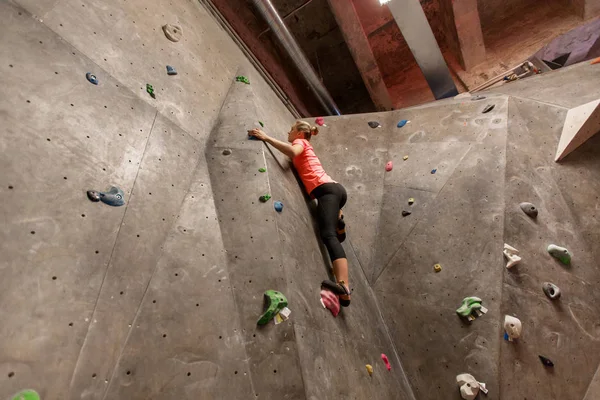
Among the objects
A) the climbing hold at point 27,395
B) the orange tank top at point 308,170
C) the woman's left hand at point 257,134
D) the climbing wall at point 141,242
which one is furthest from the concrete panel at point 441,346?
the climbing hold at point 27,395

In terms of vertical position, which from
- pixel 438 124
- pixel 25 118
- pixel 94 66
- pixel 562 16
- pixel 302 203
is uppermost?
pixel 562 16

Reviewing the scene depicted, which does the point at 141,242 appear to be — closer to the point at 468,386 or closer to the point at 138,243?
the point at 138,243

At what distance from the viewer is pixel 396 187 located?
3.70 m

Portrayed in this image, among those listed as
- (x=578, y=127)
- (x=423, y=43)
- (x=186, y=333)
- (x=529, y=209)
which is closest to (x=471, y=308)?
(x=529, y=209)

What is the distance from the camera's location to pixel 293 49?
5.62 meters

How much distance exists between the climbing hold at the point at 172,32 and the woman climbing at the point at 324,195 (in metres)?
1.20

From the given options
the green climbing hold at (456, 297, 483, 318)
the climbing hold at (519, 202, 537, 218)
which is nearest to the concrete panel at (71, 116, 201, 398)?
the green climbing hold at (456, 297, 483, 318)

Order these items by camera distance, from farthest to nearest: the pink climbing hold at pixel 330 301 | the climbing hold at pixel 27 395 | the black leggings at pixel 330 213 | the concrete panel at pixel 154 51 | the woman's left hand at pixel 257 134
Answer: the woman's left hand at pixel 257 134, the black leggings at pixel 330 213, the pink climbing hold at pixel 330 301, the concrete panel at pixel 154 51, the climbing hold at pixel 27 395

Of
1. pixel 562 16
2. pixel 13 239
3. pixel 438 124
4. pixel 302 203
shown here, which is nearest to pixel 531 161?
pixel 438 124

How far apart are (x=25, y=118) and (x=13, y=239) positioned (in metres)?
0.68

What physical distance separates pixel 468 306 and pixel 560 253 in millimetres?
934

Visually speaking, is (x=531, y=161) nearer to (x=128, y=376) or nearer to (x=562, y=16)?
(x=128, y=376)

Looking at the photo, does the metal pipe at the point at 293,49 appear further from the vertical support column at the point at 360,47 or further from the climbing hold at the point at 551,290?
the climbing hold at the point at 551,290

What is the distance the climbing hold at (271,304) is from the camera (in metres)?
1.92
